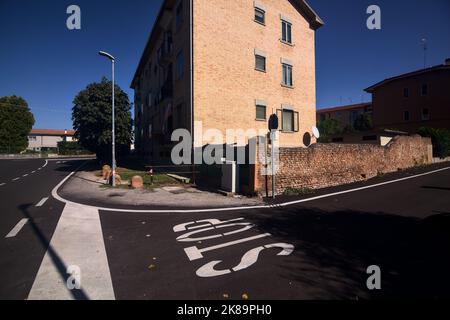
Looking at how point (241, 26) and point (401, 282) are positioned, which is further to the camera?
point (241, 26)

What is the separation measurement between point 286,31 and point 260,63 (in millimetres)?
4430

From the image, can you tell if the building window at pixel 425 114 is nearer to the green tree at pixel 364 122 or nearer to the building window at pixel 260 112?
the green tree at pixel 364 122

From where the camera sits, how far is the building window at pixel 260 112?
17.8 m

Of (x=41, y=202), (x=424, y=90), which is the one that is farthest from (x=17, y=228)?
(x=424, y=90)

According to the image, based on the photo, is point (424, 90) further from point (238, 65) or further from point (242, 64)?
point (238, 65)

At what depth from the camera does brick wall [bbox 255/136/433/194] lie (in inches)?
418

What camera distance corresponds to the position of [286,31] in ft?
63.9

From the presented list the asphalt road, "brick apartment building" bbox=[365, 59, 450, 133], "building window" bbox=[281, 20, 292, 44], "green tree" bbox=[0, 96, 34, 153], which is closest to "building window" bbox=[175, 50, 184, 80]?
"building window" bbox=[281, 20, 292, 44]

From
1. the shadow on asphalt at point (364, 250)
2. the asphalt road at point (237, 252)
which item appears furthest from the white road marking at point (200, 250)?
the shadow on asphalt at point (364, 250)

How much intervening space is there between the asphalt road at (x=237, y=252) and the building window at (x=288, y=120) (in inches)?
483

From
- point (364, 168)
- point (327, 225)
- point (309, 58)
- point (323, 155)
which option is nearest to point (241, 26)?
point (309, 58)
